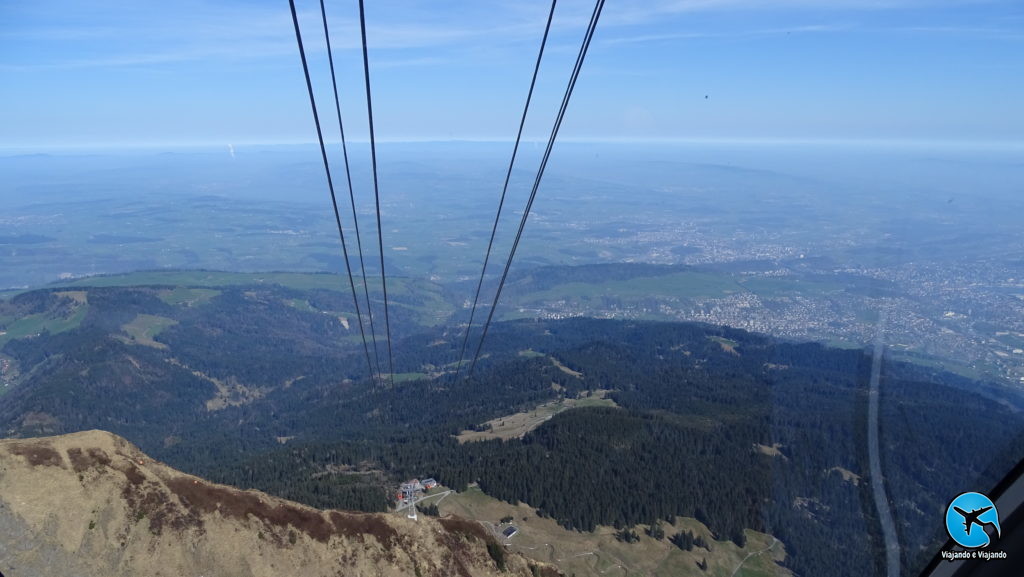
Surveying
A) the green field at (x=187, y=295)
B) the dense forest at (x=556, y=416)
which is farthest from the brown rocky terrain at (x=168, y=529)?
the green field at (x=187, y=295)

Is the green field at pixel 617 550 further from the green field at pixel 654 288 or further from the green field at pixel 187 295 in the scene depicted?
the green field at pixel 187 295

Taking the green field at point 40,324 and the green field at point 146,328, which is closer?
the green field at point 146,328

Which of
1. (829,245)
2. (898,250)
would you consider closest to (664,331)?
(829,245)

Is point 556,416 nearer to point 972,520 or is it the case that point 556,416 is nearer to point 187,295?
point 972,520

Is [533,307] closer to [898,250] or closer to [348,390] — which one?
[348,390]

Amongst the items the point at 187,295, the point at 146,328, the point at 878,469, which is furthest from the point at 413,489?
the point at 187,295

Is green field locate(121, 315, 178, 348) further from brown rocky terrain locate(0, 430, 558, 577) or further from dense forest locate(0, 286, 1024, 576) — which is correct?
brown rocky terrain locate(0, 430, 558, 577)
